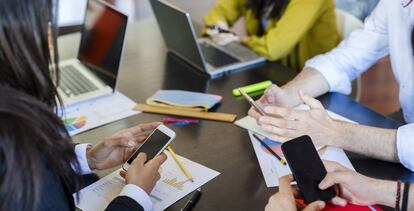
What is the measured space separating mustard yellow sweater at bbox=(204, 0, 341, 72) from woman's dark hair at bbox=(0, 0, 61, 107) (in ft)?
3.22

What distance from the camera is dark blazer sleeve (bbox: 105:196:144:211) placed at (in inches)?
33.4

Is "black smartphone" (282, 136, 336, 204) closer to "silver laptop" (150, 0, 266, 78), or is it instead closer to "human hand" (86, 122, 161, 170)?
"human hand" (86, 122, 161, 170)

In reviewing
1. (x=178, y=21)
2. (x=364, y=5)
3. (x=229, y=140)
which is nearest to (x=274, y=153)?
(x=229, y=140)

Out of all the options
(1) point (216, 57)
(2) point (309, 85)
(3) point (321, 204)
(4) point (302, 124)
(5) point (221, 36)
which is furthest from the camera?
(5) point (221, 36)

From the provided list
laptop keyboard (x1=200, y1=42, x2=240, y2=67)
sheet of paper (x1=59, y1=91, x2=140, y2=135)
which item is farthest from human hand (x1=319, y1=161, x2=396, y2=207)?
laptop keyboard (x1=200, y1=42, x2=240, y2=67)

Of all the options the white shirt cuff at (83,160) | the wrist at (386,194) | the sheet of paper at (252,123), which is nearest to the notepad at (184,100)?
the sheet of paper at (252,123)

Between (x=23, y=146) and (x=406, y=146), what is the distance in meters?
0.79

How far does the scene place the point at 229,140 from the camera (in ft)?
3.78

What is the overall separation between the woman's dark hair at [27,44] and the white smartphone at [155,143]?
0.29m

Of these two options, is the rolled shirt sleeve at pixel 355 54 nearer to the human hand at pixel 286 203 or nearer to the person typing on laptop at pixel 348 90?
the person typing on laptop at pixel 348 90

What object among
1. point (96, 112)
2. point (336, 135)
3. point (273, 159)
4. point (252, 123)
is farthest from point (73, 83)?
point (336, 135)

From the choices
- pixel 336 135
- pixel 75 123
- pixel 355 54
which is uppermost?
pixel 355 54

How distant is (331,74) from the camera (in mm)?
1345

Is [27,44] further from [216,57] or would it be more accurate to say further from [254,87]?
[216,57]
